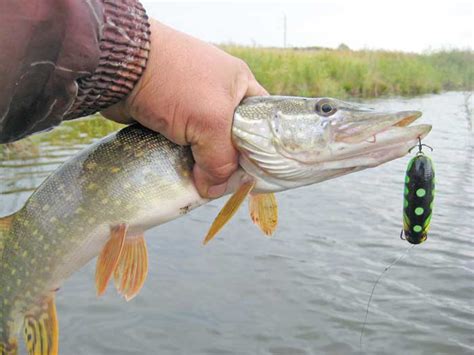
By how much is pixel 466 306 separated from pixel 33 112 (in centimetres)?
401

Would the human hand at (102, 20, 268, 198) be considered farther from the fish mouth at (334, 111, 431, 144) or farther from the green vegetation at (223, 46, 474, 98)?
the green vegetation at (223, 46, 474, 98)

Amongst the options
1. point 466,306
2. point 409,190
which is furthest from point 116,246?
point 466,306

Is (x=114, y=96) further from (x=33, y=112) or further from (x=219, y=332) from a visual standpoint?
(x=219, y=332)

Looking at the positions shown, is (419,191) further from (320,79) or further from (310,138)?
(320,79)

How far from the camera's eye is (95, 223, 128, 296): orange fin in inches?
88.9

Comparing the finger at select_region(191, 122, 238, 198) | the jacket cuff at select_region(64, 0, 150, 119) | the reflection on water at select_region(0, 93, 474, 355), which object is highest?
the jacket cuff at select_region(64, 0, 150, 119)

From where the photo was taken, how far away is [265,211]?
2.58 metres

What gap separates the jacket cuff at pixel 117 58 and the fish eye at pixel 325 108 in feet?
2.56

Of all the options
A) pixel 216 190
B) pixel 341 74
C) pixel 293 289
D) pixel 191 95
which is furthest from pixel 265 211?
pixel 341 74

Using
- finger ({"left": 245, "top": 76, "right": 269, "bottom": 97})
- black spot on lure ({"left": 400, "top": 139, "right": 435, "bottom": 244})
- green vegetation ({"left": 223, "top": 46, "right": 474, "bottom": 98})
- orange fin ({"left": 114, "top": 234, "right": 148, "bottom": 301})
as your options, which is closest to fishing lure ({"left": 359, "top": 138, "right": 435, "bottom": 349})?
black spot on lure ({"left": 400, "top": 139, "right": 435, "bottom": 244})

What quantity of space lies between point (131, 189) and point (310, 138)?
2.49 ft

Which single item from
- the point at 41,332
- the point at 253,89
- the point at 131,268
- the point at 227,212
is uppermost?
the point at 253,89

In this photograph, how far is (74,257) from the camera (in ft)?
7.84

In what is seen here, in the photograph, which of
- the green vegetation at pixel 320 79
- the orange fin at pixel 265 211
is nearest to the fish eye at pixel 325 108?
the orange fin at pixel 265 211
